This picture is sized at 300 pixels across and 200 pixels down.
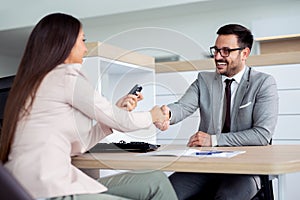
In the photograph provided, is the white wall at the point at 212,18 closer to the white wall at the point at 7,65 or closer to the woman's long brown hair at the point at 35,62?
the white wall at the point at 7,65

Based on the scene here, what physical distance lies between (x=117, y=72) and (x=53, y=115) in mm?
1204

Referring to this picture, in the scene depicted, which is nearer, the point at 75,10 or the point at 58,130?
the point at 58,130

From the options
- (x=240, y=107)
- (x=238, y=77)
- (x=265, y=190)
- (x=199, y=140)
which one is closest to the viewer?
(x=265, y=190)

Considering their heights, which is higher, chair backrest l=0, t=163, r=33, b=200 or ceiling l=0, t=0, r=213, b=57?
ceiling l=0, t=0, r=213, b=57

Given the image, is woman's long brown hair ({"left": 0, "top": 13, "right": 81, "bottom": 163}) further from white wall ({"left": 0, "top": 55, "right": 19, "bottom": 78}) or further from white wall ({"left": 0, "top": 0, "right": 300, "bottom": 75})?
white wall ({"left": 0, "top": 55, "right": 19, "bottom": 78})

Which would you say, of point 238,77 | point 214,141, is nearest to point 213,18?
point 238,77

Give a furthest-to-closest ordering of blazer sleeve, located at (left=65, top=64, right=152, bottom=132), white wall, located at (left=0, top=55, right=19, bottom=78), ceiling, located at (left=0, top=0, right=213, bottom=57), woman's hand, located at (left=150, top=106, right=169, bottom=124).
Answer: white wall, located at (left=0, top=55, right=19, bottom=78) < ceiling, located at (left=0, top=0, right=213, bottom=57) < woman's hand, located at (left=150, top=106, right=169, bottom=124) < blazer sleeve, located at (left=65, top=64, right=152, bottom=132)

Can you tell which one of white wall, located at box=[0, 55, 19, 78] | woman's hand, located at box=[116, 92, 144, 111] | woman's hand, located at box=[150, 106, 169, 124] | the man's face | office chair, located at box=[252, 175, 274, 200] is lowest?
white wall, located at box=[0, 55, 19, 78]

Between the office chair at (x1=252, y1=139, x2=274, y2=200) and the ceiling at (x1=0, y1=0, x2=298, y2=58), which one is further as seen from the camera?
the ceiling at (x1=0, y1=0, x2=298, y2=58)

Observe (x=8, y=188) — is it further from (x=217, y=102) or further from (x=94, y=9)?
(x=94, y=9)

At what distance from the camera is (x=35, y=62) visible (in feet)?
3.85

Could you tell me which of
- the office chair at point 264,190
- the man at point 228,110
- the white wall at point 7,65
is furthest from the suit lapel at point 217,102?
the white wall at point 7,65

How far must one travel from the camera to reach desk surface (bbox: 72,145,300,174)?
1.17 meters

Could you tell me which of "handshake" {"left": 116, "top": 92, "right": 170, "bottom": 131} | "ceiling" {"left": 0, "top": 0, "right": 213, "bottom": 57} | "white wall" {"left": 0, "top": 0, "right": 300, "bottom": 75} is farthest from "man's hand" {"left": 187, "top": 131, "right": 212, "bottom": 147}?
"ceiling" {"left": 0, "top": 0, "right": 213, "bottom": 57}
